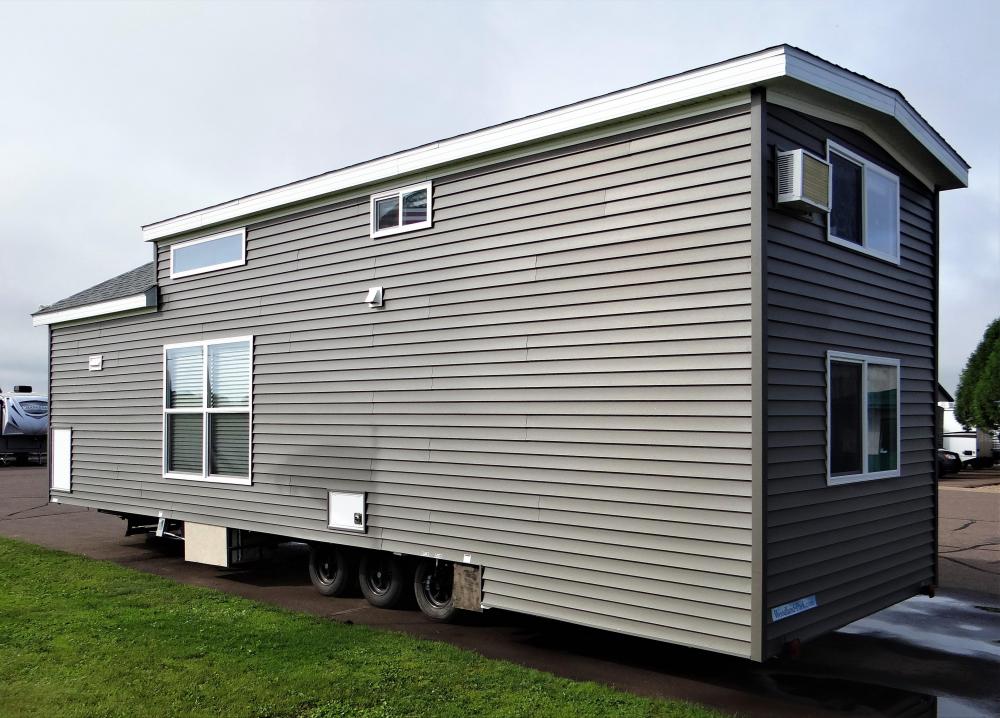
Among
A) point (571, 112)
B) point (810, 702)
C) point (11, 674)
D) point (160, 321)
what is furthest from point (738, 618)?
point (160, 321)

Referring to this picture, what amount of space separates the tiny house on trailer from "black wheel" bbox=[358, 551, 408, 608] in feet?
0.10

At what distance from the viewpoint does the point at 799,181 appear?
5898mm

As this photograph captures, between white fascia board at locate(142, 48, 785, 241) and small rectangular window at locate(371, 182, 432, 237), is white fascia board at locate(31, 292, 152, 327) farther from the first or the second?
small rectangular window at locate(371, 182, 432, 237)

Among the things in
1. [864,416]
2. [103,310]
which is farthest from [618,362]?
[103,310]

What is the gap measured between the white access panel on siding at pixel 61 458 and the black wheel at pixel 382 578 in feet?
20.7

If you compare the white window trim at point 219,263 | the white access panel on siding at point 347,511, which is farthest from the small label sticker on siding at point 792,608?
the white window trim at point 219,263

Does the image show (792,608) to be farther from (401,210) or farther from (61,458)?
(61,458)

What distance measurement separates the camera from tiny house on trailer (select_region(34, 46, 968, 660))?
595 centimetres

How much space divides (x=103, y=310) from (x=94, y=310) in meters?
0.30

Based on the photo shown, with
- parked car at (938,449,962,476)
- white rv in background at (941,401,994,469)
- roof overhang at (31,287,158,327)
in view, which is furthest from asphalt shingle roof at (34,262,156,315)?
white rv in background at (941,401,994,469)

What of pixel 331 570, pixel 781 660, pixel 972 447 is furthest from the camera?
pixel 972 447

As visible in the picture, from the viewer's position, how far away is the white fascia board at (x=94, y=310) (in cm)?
1106

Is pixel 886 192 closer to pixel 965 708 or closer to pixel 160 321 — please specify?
pixel 965 708

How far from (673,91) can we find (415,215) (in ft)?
9.52
